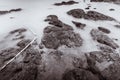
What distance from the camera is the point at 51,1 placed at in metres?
16.0

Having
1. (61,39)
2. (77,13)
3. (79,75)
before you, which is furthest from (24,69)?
(77,13)

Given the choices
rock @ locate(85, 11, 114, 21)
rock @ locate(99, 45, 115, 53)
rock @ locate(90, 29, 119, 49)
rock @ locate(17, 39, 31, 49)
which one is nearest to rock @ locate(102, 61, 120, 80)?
rock @ locate(99, 45, 115, 53)

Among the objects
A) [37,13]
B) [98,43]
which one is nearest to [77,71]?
[98,43]

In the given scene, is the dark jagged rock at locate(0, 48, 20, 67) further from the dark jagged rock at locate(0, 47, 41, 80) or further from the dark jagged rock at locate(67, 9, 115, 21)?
the dark jagged rock at locate(67, 9, 115, 21)

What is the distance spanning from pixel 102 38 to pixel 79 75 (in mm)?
3560

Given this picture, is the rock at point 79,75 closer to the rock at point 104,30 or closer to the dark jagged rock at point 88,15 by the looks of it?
the rock at point 104,30

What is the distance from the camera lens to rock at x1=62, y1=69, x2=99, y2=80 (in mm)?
8477

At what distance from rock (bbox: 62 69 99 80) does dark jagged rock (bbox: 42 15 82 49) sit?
2019mm

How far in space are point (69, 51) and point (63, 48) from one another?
41 cm

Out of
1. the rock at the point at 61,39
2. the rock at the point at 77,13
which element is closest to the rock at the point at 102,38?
the rock at the point at 61,39

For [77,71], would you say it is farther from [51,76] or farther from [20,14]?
[20,14]

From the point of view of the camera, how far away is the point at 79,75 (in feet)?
28.0

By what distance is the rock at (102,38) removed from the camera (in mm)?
10690

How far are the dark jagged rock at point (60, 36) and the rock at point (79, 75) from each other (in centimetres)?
202
